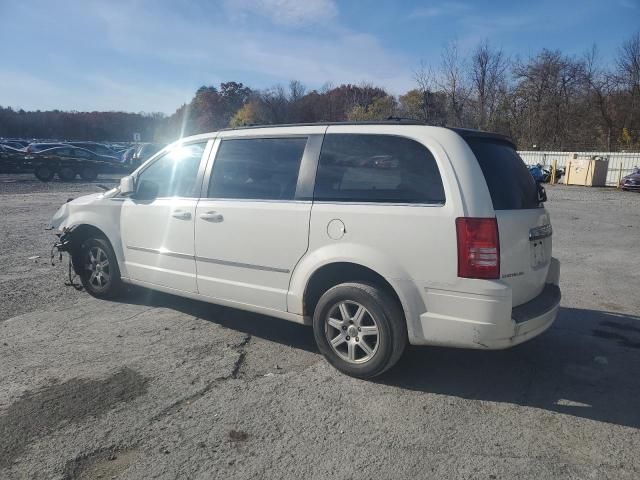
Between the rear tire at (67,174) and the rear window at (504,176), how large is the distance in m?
26.0

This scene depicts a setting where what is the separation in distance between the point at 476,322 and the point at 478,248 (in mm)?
484

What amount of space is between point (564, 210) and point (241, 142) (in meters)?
14.8

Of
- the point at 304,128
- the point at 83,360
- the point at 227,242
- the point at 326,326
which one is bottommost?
the point at 83,360

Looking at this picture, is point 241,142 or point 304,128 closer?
point 304,128

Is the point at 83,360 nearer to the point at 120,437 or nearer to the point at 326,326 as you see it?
the point at 120,437

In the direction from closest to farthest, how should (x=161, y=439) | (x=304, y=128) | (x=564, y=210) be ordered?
(x=161, y=439) < (x=304, y=128) < (x=564, y=210)

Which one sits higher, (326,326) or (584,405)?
(326,326)

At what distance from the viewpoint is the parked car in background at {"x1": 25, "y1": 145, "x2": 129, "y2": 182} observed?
81.5ft

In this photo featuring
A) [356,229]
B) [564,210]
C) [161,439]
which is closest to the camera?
[161,439]

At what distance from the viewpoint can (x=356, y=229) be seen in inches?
143

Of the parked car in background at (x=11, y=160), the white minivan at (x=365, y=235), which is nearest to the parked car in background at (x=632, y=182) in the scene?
the white minivan at (x=365, y=235)

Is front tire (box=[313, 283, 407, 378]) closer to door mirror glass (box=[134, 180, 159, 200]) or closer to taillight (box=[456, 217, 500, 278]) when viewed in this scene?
taillight (box=[456, 217, 500, 278])

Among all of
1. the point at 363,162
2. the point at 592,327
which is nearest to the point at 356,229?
the point at 363,162

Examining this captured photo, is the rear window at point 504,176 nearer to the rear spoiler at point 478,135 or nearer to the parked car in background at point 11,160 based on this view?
the rear spoiler at point 478,135
